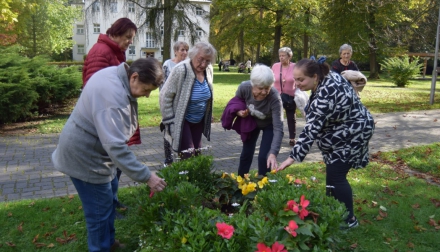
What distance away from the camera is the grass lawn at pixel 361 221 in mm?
3738

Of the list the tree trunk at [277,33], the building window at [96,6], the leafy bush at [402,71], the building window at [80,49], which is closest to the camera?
the building window at [96,6]

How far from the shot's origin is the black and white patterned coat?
3.39 m

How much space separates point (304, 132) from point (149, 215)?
153 centimetres

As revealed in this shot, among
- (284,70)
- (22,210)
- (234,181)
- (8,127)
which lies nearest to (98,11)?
(8,127)

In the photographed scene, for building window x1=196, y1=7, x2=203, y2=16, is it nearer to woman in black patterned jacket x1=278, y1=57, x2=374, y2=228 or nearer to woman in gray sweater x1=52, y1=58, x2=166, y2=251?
woman in black patterned jacket x1=278, y1=57, x2=374, y2=228

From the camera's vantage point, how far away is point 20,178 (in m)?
5.62

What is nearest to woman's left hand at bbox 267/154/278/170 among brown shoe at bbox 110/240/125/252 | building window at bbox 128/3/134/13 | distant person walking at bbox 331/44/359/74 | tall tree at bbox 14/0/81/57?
brown shoe at bbox 110/240/125/252

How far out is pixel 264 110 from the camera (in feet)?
14.0

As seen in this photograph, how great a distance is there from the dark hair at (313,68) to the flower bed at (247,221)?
3.05ft

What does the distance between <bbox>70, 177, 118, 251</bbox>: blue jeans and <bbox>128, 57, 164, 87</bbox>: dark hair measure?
2.86 ft

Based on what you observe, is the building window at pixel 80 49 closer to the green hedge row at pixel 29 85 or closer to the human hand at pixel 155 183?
the green hedge row at pixel 29 85

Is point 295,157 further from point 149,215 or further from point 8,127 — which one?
point 8,127

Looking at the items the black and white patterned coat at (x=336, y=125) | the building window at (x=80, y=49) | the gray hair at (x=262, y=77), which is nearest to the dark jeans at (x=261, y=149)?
the gray hair at (x=262, y=77)

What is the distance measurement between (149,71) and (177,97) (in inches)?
65.2
